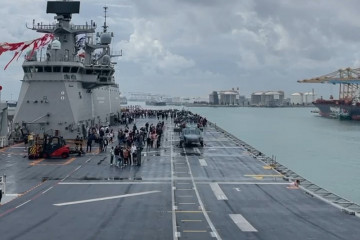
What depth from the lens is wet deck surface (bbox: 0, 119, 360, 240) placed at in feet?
46.6

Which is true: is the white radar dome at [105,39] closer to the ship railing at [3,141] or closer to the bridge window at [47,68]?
the bridge window at [47,68]

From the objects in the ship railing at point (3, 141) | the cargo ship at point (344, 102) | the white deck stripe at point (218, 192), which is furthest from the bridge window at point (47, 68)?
the cargo ship at point (344, 102)

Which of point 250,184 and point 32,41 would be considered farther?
point 32,41

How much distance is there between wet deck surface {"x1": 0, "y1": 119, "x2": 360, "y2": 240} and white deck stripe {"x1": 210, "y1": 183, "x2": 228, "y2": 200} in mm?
48

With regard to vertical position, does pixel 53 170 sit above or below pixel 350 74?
below

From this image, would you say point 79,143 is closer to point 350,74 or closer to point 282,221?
point 282,221

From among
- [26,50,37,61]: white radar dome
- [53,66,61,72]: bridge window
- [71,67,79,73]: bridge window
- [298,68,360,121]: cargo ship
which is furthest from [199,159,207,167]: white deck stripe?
[298,68,360,121]: cargo ship

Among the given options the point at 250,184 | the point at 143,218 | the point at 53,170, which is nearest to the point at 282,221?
the point at 143,218

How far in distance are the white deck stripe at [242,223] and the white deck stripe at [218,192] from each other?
3.13m

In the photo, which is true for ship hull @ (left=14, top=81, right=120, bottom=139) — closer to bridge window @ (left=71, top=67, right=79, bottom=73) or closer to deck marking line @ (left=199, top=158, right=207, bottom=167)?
bridge window @ (left=71, top=67, right=79, bottom=73)

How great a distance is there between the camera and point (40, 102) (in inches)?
1529

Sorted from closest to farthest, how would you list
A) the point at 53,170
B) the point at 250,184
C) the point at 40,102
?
the point at 250,184 < the point at 53,170 < the point at 40,102

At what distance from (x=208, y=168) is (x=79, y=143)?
12.0 meters

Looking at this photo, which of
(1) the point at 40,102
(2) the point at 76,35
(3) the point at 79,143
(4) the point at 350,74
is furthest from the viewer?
(4) the point at 350,74
